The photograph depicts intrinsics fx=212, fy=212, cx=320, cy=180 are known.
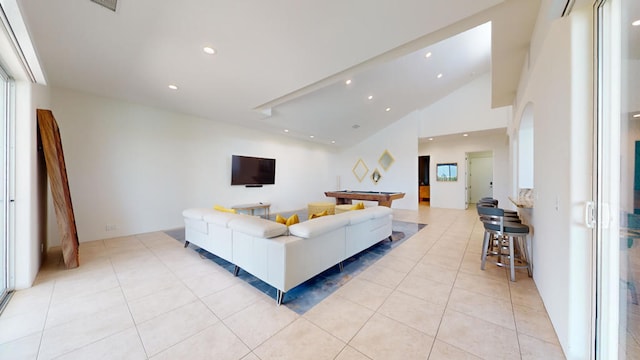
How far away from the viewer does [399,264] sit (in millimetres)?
2912

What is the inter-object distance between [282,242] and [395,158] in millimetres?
7153

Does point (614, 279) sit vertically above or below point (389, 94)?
below

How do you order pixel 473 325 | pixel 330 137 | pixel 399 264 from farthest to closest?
pixel 330 137
pixel 399 264
pixel 473 325

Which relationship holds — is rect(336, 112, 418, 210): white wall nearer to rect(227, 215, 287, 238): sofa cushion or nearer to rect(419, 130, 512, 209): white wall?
rect(419, 130, 512, 209): white wall

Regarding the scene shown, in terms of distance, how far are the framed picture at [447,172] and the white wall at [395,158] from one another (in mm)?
1297

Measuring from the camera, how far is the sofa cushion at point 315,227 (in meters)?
2.21

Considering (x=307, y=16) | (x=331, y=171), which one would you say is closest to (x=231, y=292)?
(x=307, y=16)

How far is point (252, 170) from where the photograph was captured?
6.28m

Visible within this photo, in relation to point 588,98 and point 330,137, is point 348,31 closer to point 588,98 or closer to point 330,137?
point 588,98

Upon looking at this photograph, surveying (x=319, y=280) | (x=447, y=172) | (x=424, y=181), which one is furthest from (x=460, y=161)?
(x=319, y=280)

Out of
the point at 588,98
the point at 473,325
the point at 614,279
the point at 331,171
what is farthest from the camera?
the point at 331,171

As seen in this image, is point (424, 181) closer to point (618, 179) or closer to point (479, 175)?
point (479, 175)

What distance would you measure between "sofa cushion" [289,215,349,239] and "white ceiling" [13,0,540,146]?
83.4 inches

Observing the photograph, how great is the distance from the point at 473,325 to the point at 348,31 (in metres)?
3.02
